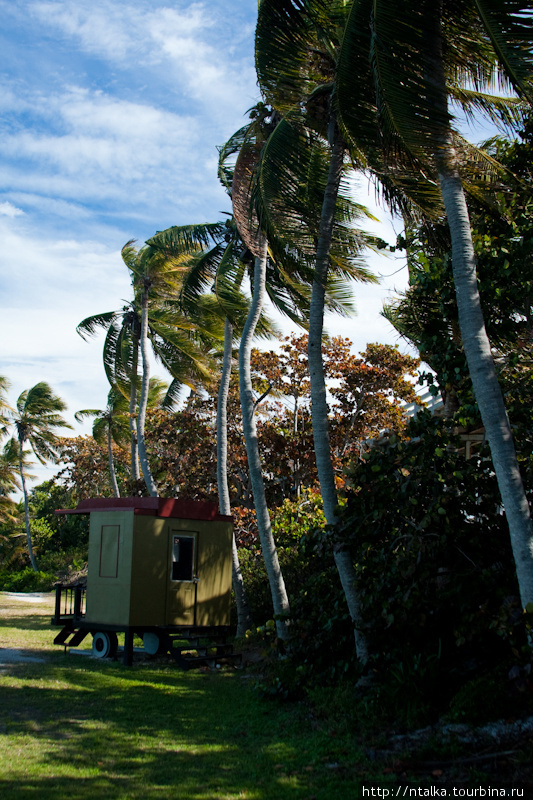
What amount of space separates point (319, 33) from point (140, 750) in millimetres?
8408

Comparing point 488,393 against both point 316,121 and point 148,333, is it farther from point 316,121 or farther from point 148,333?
point 148,333

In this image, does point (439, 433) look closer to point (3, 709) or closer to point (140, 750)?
point (140, 750)

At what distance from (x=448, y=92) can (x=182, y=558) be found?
29.1 ft

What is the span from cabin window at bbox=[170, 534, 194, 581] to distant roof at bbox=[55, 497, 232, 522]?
43 cm

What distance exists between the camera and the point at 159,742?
654 cm

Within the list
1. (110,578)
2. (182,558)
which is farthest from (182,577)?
(110,578)

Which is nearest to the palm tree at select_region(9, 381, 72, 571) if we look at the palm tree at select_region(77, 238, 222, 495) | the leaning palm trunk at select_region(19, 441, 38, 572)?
the leaning palm trunk at select_region(19, 441, 38, 572)

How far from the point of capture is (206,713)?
7977 millimetres

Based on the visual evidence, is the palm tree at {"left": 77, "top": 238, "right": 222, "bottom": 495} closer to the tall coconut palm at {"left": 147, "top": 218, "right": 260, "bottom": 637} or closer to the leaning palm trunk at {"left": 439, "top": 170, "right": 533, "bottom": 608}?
the tall coconut palm at {"left": 147, "top": 218, "right": 260, "bottom": 637}

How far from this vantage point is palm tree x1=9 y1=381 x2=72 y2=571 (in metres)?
36.6

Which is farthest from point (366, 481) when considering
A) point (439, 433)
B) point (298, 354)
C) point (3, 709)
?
point (298, 354)

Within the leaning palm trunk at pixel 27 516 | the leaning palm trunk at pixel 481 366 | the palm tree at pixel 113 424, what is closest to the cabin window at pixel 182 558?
the leaning palm trunk at pixel 481 366

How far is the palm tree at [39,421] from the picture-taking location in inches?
1442

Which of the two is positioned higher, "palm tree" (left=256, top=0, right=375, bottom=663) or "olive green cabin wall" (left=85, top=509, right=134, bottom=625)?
"palm tree" (left=256, top=0, right=375, bottom=663)
